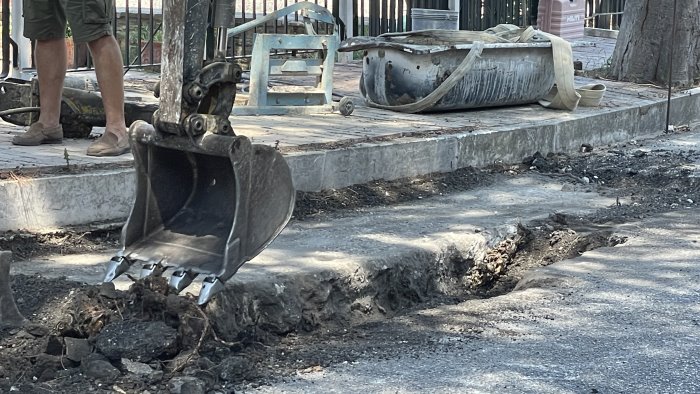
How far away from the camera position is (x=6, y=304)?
4.09 m

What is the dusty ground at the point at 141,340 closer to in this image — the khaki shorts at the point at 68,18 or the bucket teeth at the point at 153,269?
the bucket teeth at the point at 153,269

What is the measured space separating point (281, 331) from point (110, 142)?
205cm

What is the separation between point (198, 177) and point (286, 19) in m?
7.87

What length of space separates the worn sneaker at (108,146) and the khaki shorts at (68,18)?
56cm

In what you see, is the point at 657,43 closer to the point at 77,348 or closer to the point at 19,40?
the point at 19,40

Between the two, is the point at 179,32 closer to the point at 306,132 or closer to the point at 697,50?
the point at 306,132

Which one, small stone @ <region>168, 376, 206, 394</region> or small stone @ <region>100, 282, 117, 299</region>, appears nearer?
small stone @ <region>168, 376, 206, 394</region>

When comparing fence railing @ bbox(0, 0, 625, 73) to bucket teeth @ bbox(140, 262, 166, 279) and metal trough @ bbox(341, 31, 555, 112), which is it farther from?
bucket teeth @ bbox(140, 262, 166, 279)

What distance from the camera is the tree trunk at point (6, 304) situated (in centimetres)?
407

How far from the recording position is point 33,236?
516 cm

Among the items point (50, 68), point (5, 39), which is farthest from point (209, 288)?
point (5, 39)

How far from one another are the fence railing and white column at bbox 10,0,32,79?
9 centimetres

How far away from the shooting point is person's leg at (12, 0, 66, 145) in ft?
19.9

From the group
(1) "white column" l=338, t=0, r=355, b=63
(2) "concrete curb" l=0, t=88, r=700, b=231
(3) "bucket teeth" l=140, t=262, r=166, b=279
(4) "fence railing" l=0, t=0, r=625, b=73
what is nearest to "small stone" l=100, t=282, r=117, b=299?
(3) "bucket teeth" l=140, t=262, r=166, b=279
